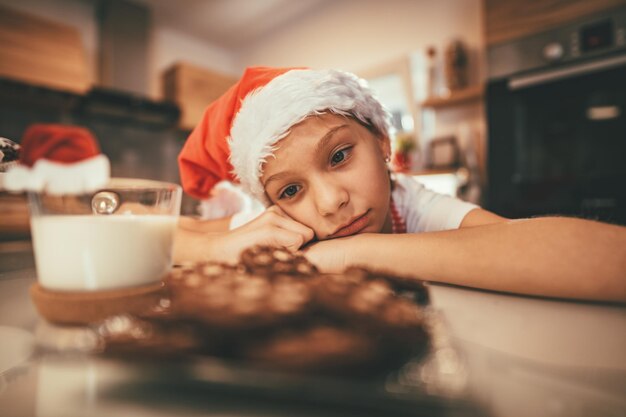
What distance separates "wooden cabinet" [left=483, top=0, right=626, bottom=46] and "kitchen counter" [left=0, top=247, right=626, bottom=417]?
2.00 metres

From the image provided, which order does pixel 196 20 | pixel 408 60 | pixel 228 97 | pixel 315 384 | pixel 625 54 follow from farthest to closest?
pixel 196 20
pixel 408 60
pixel 625 54
pixel 228 97
pixel 315 384

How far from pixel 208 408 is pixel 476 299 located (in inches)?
11.4

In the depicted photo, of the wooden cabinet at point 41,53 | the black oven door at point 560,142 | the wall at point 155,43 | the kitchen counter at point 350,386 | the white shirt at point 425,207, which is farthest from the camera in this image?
the wall at point 155,43

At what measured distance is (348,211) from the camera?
2.06ft

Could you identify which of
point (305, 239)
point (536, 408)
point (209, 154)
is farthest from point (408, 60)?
point (536, 408)

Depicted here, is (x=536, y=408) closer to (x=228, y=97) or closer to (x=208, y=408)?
(x=208, y=408)

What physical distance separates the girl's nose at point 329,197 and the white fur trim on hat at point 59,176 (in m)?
0.35

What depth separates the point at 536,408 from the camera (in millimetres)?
166

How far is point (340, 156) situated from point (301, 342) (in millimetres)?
501

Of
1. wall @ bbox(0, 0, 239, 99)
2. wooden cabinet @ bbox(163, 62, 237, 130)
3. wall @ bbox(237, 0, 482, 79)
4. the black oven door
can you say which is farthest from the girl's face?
wall @ bbox(0, 0, 239, 99)

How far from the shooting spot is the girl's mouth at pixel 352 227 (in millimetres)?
638

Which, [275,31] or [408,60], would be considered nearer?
[408,60]

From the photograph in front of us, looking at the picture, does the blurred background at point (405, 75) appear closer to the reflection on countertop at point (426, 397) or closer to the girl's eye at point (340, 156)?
the girl's eye at point (340, 156)

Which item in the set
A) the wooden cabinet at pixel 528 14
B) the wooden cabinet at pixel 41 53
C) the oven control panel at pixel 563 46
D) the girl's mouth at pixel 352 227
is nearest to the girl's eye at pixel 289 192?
the girl's mouth at pixel 352 227
